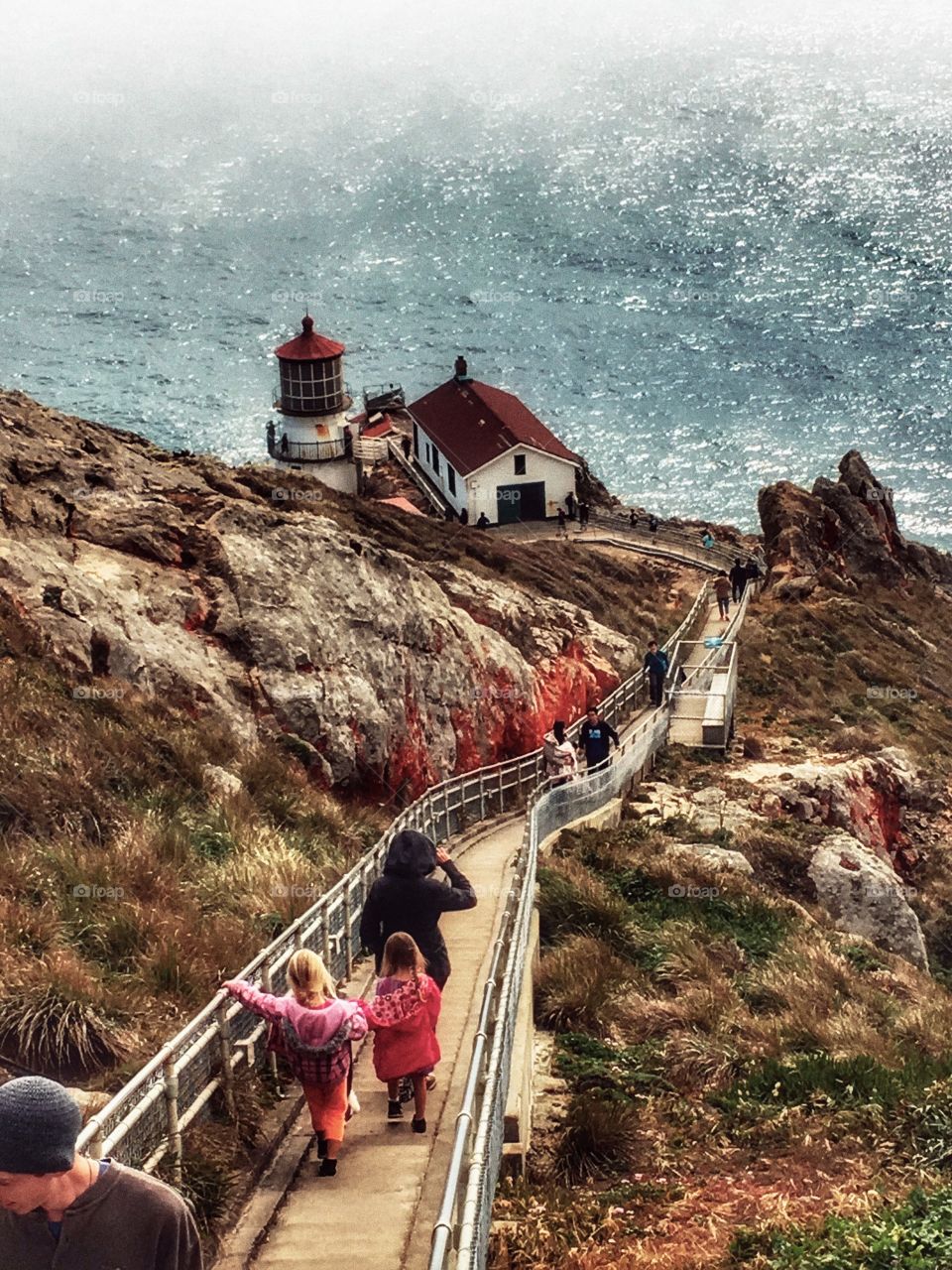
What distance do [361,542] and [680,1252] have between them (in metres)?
14.6

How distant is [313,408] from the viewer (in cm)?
6328

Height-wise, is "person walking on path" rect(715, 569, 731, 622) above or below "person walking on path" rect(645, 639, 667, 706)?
above

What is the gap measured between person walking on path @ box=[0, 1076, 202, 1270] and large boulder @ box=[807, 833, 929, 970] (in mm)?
19652

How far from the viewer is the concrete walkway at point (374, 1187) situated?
859cm

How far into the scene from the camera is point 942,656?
165ft

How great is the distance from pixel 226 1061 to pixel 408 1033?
111 cm

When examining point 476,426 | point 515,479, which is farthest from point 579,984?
point 476,426

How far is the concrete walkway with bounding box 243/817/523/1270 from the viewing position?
8.59 meters

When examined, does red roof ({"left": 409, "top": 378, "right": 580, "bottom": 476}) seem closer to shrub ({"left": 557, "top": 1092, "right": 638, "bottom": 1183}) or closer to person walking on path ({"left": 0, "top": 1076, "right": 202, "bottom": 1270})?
shrub ({"left": 557, "top": 1092, "right": 638, "bottom": 1183})

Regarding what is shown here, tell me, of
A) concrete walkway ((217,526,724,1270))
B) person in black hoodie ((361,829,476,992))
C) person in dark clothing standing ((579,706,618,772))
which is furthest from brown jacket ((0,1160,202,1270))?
person in dark clothing standing ((579,706,618,772))

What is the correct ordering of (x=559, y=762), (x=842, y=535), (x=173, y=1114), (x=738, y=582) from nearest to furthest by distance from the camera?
(x=173, y=1114), (x=559, y=762), (x=738, y=582), (x=842, y=535)

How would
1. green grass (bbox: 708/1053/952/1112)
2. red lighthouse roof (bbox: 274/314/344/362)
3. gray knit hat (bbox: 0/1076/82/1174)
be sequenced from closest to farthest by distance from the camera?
gray knit hat (bbox: 0/1076/82/1174)
green grass (bbox: 708/1053/952/1112)
red lighthouse roof (bbox: 274/314/344/362)

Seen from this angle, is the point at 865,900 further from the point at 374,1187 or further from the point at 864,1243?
the point at 374,1187

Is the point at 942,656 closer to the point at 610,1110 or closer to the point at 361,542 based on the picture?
the point at 361,542
